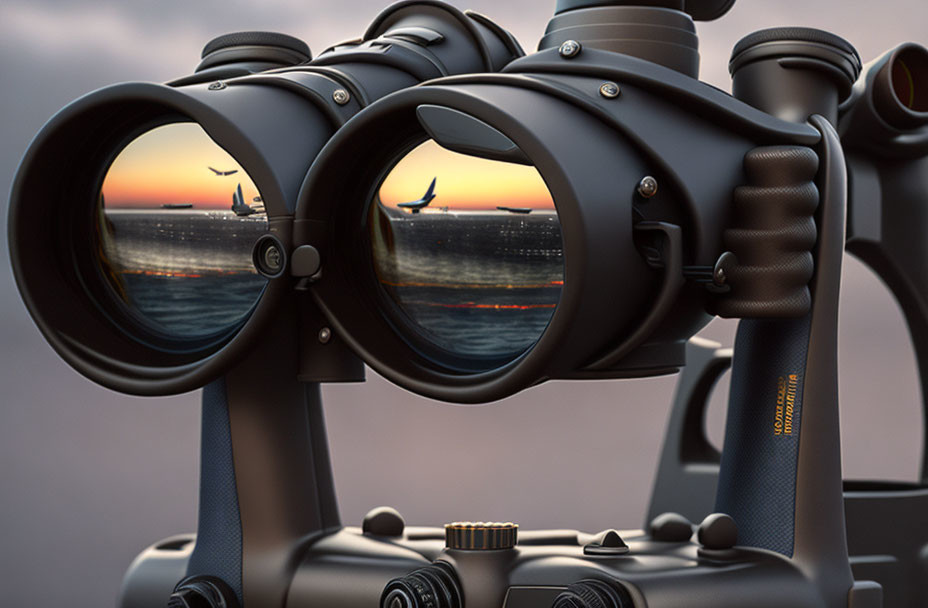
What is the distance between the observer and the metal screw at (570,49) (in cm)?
62

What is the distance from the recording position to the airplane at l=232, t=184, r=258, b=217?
0.64 m

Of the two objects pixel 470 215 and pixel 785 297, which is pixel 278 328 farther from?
pixel 785 297

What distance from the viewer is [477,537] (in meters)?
0.63

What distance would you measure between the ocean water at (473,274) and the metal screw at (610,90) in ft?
0.24

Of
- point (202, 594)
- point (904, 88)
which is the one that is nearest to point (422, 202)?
point (202, 594)

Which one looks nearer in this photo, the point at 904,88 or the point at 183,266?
the point at 183,266

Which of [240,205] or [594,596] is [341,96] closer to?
[240,205]

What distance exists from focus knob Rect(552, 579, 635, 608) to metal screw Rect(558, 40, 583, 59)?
29 centimetres

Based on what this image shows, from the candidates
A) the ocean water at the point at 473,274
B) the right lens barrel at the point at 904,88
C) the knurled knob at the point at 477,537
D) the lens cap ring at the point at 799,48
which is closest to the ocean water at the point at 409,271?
the ocean water at the point at 473,274

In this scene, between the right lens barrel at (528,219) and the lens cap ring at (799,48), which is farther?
the lens cap ring at (799,48)

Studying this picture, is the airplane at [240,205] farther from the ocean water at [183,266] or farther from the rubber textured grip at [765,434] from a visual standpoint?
the rubber textured grip at [765,434]

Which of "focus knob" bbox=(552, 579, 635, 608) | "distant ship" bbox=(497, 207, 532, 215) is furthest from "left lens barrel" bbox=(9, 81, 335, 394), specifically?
"focus knob" bbox=(552, 579, 635, 608)

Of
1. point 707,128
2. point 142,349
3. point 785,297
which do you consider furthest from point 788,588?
point 142,349

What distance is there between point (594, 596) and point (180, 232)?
0.32 metres
